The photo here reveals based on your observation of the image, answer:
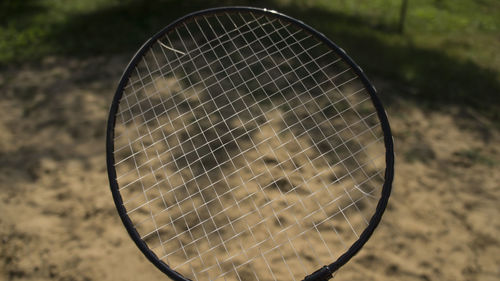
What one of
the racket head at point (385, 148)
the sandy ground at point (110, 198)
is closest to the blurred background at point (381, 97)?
the sandy ground at point (110, 198)

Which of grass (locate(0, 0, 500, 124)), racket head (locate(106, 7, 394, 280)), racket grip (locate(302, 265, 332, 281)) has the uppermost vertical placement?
racket head (locate(106, 7, 394, 280))

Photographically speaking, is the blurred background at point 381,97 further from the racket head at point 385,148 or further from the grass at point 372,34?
the racket head at point 385,148

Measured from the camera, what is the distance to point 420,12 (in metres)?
5.55

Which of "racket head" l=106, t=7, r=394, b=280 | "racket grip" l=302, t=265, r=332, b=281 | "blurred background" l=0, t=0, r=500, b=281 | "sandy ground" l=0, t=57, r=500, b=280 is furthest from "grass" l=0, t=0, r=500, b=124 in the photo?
"racket grip" l=302, t=265, r=332, b=281

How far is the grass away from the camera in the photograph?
4.16 metres

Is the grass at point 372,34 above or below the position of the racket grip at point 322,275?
below

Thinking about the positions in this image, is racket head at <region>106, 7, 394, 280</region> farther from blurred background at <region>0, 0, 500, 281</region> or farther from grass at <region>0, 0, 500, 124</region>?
grass at <region>0, 0, 500, 124</region>

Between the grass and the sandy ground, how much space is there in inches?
18.2

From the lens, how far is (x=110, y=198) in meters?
2.91

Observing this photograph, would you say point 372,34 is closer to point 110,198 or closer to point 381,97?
point 381,97

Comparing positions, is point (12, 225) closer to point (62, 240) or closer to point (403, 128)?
point (62, 240)

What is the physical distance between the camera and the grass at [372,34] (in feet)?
13.6

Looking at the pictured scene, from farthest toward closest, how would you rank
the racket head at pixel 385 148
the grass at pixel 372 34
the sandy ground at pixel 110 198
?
the grass at pixel 372 34 → the sandy ground at pixel 110 198 → the racket head at pixel 385 148

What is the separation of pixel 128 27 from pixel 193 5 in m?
0.96
